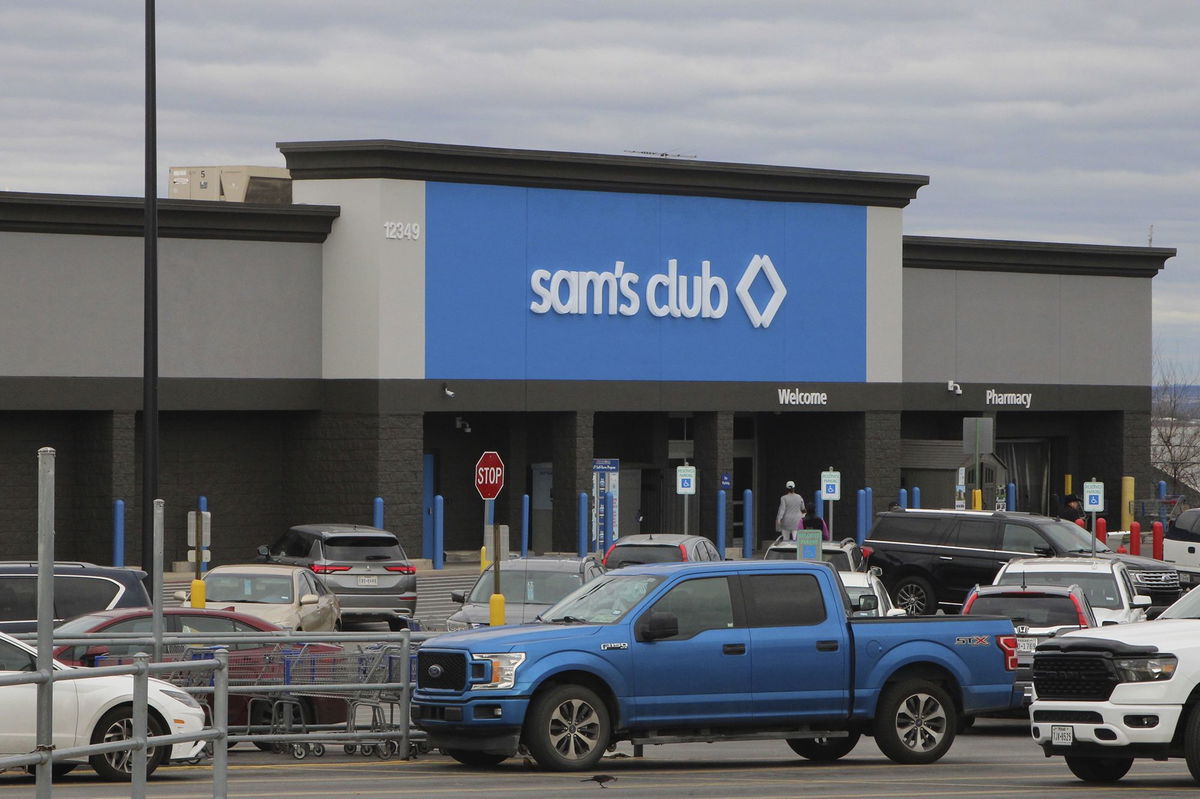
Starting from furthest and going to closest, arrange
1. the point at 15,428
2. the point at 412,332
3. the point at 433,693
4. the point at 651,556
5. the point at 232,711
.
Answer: the point at 412,332
the point at 15,428
the point at 651,556
the point at 232,711
the point at 433,693

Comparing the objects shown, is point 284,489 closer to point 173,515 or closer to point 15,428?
point 173,515

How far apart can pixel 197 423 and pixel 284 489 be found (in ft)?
8.21

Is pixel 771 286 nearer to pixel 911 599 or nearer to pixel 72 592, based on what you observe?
pixel 911 599

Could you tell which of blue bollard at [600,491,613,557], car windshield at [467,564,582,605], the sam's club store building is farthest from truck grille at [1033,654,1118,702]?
blue bollard at [600,491,613,557]

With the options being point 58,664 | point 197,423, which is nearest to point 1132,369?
point 197,423

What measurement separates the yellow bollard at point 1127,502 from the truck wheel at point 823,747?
34.0 meters

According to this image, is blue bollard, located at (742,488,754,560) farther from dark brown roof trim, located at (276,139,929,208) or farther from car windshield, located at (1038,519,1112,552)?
car windshield, located at (1038,519,1112,552)

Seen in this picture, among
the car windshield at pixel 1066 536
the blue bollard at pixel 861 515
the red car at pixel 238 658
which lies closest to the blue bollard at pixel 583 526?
the blue bollard at pixel 861 515

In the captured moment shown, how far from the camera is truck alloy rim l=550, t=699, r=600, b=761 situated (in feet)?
51.4

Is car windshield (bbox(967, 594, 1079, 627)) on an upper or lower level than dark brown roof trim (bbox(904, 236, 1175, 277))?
lower

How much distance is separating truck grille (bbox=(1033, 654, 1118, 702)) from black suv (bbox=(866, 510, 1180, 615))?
15.5 meters

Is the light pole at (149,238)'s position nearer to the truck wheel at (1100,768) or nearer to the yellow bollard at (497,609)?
the yellow bollard at (497,609)

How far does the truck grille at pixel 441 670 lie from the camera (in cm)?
1562

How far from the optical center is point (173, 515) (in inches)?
1469
